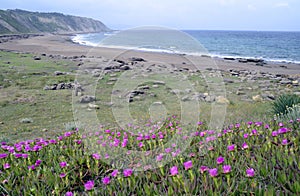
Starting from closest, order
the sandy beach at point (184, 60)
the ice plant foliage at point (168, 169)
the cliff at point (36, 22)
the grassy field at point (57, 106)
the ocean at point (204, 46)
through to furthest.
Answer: the ice plant foliage at point (168, 169), the grassy field at point (57, 106), the ocean at point (204, 46), the sandy beach at point (184, 60), the cliff at point (36, 22)

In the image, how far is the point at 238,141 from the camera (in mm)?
3846

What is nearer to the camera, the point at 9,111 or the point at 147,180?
the point at 147,180

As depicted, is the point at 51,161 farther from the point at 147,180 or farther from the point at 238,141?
the point at 238,141

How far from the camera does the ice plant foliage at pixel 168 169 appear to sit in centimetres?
247

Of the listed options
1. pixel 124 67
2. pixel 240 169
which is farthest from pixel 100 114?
pixel 124 67

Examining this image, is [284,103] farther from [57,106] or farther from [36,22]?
[36,22]

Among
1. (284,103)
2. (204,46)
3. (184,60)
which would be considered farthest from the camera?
(204,46)

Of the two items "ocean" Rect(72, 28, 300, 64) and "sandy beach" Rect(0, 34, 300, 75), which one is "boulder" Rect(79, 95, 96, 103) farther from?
"sandy beach" Rect(0, 34, 300, 75)

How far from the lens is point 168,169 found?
3.10 metres

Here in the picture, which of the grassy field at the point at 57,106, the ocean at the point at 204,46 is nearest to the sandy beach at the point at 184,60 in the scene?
the ocean at the point at 204,46

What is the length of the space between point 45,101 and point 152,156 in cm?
934

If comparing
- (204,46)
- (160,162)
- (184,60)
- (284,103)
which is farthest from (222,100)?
(204,46)

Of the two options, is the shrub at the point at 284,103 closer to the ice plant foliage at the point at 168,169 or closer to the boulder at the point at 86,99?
the ice plant foliage at the point at 168,169

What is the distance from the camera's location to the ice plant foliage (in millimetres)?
2473
